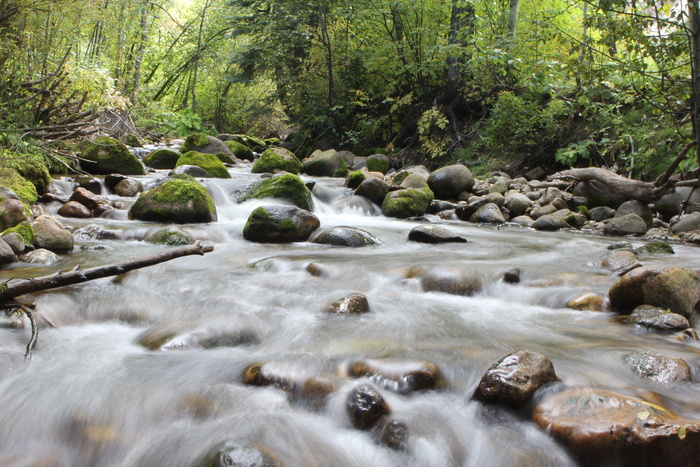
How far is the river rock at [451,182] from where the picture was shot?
1108 centimetres

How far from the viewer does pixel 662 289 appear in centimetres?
365

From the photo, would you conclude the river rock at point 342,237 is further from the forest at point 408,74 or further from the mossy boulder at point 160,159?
the mossy boulder at point 160,159

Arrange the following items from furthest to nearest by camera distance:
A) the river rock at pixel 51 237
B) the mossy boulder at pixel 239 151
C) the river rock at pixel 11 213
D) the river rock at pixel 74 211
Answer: the mossy boulder at pixel 239 151
the river rock at pixel 74 211
the river rock at pixel 11 213
the river rock at pixel 51 237

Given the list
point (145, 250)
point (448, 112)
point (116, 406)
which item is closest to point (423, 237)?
point (145, 250)

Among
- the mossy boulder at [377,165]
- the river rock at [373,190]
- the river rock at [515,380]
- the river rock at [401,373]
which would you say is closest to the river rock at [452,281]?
the river rock at [401,373]

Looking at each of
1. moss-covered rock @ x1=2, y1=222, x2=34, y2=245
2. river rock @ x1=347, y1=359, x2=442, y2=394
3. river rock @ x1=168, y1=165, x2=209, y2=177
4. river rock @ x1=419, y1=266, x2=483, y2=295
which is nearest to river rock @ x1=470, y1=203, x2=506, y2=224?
river rock @ x1=419, y1=266, x2=483, y2=295

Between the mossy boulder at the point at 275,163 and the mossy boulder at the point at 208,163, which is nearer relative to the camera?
the mossy boulder at the point at 208,163

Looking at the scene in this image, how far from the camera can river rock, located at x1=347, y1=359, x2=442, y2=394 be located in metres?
2.66

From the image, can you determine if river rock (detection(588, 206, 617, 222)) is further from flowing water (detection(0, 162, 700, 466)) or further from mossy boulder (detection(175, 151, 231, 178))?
mossy boulder (detection(175, 151, 231, 178))

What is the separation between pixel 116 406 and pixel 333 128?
668 inches

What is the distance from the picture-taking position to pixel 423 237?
A: 711 centimetres

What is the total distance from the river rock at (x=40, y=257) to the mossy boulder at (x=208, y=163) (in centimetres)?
666

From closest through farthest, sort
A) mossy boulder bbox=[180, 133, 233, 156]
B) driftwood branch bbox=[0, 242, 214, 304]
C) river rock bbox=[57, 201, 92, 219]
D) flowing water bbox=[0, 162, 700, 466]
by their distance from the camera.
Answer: flowing water bbox=[0, 162, 700, 466] → driftwood branch bbox=[0, 242, 214, 304] → river rock bbox=[57, 201, 92, 219] → mossy boulder bbox=[180, 133, 233, 156]

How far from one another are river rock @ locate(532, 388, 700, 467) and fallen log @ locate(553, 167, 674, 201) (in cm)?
709
